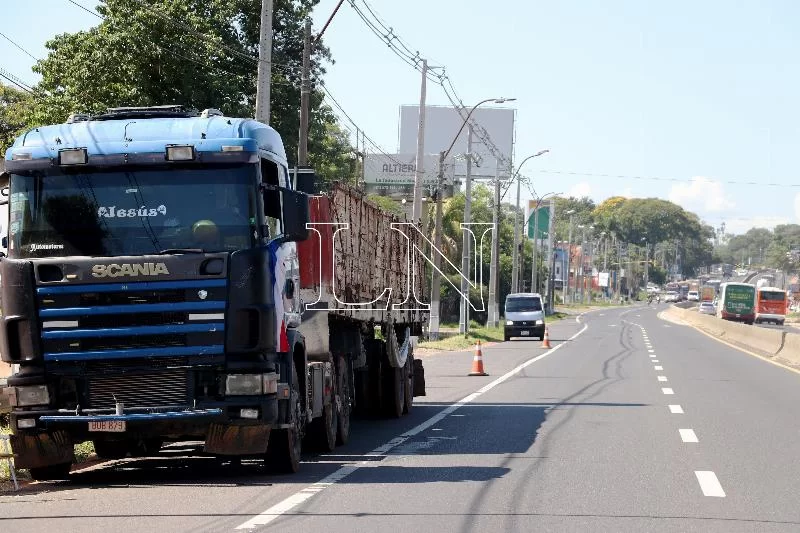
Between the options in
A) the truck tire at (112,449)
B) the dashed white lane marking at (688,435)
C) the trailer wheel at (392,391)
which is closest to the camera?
the truck tire at (112,449)

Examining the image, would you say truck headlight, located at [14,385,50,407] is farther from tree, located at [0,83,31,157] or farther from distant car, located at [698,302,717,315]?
distant car, located at [698,302,717,315]

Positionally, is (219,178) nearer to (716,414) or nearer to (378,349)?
(378,349)

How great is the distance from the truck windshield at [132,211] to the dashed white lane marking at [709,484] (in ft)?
14.7

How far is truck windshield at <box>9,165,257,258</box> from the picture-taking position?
37.7ft

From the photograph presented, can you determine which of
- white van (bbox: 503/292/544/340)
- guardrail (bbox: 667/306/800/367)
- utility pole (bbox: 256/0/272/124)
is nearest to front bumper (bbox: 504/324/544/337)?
white van (bbox: 503/292/544/340)

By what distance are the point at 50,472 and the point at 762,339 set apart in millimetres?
39295

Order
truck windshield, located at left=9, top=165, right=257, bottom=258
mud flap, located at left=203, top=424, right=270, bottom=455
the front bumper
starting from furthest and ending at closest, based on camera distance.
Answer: the front bumper → mud flap, located at left=203, top=424, right=270, bottom=455 → truck windshield, located at left=9, top=165, right=257, bottom=258

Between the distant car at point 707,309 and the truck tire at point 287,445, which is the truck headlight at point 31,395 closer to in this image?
the truck tire at point 287,445

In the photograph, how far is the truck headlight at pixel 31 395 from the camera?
37.7ft

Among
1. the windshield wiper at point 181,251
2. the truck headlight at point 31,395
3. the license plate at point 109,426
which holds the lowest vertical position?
the license plate at point 109,426

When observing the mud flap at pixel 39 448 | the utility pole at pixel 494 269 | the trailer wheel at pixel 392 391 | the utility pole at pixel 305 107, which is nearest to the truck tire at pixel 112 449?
the mud flap at pixel 39 448

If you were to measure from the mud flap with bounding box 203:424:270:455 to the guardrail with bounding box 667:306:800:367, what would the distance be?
28.5m

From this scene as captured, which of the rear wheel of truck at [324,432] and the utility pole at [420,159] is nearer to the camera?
the rear wheel of truck at [324,432]

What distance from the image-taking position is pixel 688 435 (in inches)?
637
